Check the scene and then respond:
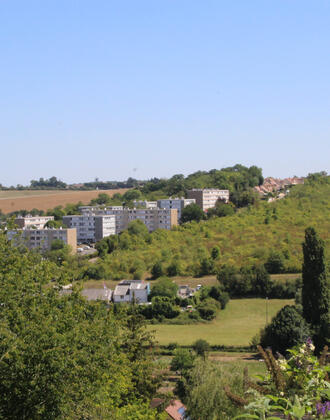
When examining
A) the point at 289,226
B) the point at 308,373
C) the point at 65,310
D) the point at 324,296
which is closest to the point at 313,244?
the point at 324,296

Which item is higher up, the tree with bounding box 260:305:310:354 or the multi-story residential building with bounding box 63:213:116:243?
the multi-story residential building with bounding box 63:213:116:243

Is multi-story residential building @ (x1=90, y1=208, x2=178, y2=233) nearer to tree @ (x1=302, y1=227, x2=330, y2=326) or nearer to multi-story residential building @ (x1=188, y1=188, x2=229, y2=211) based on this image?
multi-story residential building @ (x1=188, y1=188, x2=229, y2=211)

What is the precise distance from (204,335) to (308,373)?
23610 mm

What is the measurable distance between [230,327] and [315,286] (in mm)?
6767

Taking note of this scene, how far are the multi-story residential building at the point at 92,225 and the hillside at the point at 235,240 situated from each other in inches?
372

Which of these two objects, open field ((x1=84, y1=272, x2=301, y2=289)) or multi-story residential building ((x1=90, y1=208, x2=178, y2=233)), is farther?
multi-story residential building ((x1=90, y1=208, x2=178, y2=233))

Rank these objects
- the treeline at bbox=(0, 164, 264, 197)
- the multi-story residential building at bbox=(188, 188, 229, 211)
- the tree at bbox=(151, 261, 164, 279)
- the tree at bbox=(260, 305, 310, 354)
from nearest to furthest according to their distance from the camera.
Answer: the tree at bbox=(260, 305, 310, 354), the tree at bbox=(151, 261, 164, 279), the multi-story residential building at bbox=(188, 188, 229, 211), the treeline at bbox=(0, 164, 264, 197)

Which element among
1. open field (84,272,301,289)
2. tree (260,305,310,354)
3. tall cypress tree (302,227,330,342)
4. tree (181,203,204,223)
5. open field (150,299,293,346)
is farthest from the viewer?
tree (181,203,204,223)

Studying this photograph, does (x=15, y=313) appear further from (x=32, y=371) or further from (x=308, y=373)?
(x=308, y=373)

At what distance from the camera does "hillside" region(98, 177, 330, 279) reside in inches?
1545

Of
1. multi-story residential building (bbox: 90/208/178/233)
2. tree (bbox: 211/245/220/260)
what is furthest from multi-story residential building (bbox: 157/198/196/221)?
tree (bbox: 211/245/220/260)

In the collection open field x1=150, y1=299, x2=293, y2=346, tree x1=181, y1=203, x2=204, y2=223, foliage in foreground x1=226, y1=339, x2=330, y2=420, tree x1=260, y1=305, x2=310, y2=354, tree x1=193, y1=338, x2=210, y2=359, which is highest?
foliage in foreground x1=226, y1=339, x2=330, y2=420

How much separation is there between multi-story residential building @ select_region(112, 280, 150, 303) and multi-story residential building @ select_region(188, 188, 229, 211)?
1107 inches

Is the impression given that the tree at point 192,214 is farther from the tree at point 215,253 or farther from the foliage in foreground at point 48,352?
the foliage in foreground at point 48,352
